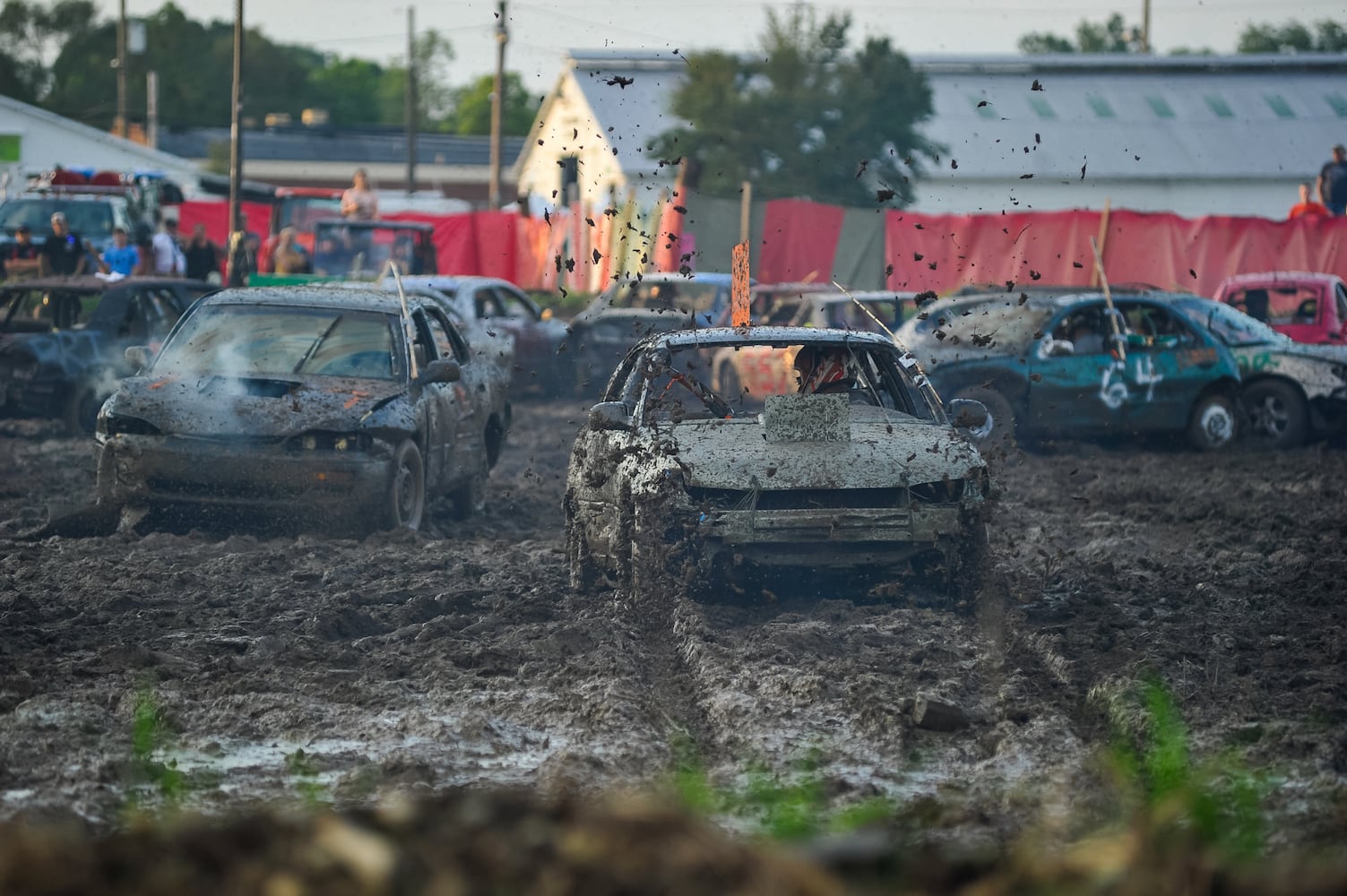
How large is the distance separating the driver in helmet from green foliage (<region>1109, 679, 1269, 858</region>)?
141 inches

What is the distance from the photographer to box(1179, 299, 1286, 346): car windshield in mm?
17062

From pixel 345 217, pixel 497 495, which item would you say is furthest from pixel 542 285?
pixel 497 495

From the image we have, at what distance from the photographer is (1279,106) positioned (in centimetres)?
5700

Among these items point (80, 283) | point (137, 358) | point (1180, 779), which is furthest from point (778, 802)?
point (80, 283)

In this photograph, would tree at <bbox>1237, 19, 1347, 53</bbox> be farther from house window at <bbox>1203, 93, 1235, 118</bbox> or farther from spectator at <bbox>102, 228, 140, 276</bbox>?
spectator at <bbox>102, 228, 140, 276</bbox>

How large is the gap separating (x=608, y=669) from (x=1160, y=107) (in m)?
53.3

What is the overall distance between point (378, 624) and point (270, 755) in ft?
8.14

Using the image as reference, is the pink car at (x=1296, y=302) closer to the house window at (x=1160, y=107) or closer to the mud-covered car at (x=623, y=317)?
the mud-covered car at (x=623, y=317)

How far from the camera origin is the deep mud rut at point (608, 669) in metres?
5.81

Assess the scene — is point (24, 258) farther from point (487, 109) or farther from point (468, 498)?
point (487, 109)

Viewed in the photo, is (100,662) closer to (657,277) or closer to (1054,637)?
(1054,637)

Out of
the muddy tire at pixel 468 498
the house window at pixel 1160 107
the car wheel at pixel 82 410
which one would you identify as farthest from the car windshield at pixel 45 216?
the house window at pixel 1160 107

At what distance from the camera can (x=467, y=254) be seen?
115 ft

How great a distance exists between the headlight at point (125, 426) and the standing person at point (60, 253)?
44.0 ft
